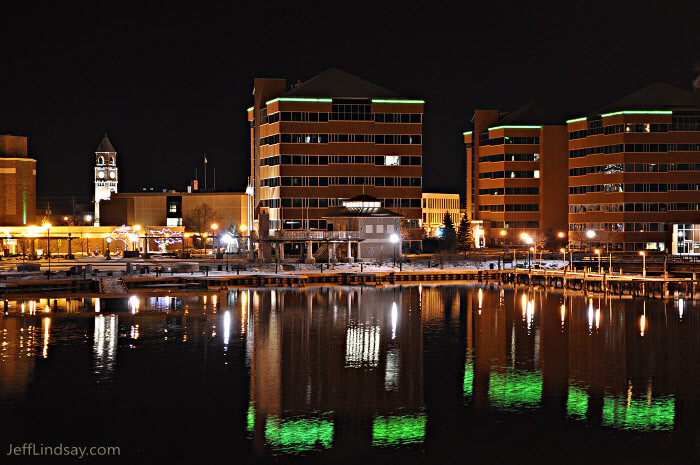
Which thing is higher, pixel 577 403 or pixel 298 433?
pixel 577 403

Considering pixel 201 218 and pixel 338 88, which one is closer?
pixel 338 88

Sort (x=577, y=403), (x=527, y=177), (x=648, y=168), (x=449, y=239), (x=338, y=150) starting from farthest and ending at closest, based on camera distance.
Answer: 1. (x=527, y=177)
2. (x=449, y=239)
3. (x=648, y=168)
4. (x=338, y=150)
5. (x=577, y=403)

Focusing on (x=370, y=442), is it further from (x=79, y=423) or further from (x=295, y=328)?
(x=295, y=328)

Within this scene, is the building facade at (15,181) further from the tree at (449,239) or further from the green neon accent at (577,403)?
the green neon accent at (577,403)

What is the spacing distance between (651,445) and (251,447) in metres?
15.3

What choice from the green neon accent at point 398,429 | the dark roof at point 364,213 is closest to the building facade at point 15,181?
the dark roof at point 364,213

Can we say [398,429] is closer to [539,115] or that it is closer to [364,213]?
[364,213]

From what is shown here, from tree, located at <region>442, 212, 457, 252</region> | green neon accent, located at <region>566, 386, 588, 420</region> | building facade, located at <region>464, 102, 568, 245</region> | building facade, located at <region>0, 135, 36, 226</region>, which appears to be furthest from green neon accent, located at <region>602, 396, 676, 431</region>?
building facade, located at <region>0, 135, 36, 226</region>

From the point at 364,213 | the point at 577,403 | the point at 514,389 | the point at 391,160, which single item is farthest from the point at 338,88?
the point at 577,403

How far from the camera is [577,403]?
131 ft

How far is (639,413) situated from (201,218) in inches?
6512

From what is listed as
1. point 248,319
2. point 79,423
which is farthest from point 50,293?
point 79,423

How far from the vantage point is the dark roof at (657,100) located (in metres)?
163

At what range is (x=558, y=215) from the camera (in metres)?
186
